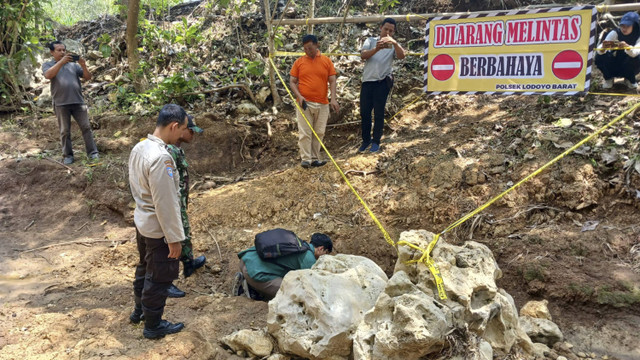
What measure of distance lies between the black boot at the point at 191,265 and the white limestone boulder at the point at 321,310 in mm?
1787

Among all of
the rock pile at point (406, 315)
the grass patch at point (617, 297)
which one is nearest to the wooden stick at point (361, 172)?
the rock pile at point (406, 315)

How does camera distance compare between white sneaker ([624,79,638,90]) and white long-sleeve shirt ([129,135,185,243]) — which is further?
white sneaker ([624,79,638,90])

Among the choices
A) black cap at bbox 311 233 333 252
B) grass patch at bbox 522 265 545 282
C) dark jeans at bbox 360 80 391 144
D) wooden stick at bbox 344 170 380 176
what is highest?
dark jeans at bbox 360 80 391 144

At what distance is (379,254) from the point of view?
183 inches

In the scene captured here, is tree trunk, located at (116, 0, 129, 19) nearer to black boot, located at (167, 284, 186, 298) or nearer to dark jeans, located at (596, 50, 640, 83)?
black boot, located at (167, 284, 186, 298)

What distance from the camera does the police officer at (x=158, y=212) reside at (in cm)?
273

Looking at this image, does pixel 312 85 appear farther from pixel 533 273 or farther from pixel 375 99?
pixel 533 273

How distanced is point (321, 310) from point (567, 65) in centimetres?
Answer: 386

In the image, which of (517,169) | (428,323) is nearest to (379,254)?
(517,169)

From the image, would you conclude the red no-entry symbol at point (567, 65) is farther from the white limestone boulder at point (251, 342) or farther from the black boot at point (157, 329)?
the black boot at point (157, 329)

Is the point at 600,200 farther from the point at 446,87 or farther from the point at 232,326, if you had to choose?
the point at 232,326

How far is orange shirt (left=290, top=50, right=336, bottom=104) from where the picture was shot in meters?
5.60

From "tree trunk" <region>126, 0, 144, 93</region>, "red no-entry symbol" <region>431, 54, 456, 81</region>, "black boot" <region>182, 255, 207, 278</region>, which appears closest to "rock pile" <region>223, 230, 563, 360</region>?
"black boot" <region>182, 255, 207, 278</region>

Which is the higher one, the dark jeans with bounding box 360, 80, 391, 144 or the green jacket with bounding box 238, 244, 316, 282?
the dark jeans with bounding box 360, 80, 391, 144
